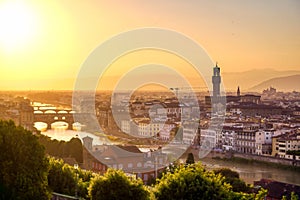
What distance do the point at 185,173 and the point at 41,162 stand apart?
0.69 meters

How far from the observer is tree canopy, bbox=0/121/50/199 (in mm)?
2270

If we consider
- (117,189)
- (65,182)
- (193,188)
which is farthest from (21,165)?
(193,188)

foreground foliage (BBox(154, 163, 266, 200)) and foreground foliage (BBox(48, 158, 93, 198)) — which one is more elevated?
foreground foliage (BBox(154, 163, 266, 200))

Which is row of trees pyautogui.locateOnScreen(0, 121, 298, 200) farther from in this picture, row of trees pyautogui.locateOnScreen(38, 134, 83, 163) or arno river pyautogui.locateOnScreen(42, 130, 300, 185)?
arno river pyautogui.locateOnScreen(42, 130, 300, 185)

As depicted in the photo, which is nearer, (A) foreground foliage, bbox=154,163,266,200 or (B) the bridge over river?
(A) foreground foliage, bbox=154,163,266,200

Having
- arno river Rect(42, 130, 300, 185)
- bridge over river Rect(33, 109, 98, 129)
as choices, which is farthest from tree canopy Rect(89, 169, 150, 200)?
bridge over river Rect(33, 109, 98, 129)

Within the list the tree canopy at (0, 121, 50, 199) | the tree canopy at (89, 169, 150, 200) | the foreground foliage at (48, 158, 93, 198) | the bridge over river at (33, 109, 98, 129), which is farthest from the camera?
the bridge over river at (33, 109, 98, 129)

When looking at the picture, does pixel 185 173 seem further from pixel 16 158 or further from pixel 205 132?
pixel 205 132

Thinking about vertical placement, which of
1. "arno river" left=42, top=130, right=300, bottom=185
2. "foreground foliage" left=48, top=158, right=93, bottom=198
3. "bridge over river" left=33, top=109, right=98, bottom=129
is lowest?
"arno river" left=42, top=130, right=300, bottom=185

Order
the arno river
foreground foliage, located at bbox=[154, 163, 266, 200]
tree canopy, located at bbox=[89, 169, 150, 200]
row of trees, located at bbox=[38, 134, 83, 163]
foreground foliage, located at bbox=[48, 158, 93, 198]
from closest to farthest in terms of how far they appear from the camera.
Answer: foreground foliage, located at bbox=[154, 163, 266, 200], tree canopy, located at bbox=[89, 169, 150, 200], foreground foliage, located at bbox=[48, 158, 93, 198], row of trees, located at bbox=[38, 134, 83, 163], the arno river

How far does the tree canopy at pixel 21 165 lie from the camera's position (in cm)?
227

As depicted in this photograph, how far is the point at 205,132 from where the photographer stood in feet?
38.0

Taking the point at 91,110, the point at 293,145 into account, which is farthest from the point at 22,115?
the point at 293,145

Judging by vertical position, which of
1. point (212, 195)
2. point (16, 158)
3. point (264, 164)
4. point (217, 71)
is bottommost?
point (264, 164)
